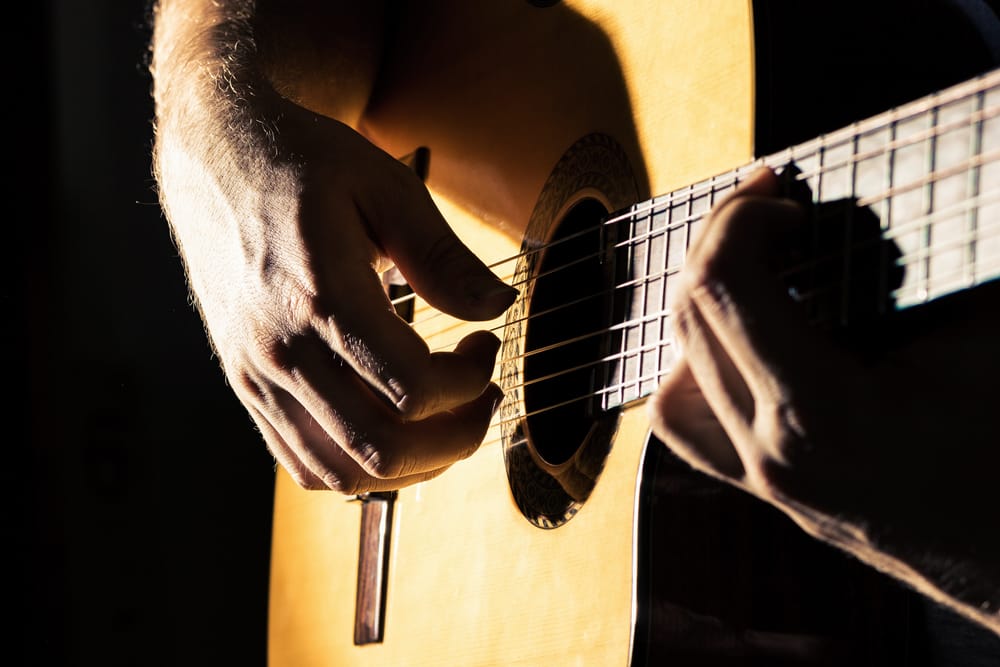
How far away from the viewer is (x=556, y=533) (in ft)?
2.48

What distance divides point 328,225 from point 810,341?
408 mm

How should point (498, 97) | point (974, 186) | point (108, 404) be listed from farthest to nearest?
1. point (108, 404)
2. point (498, 97)
3. point (974, 186)

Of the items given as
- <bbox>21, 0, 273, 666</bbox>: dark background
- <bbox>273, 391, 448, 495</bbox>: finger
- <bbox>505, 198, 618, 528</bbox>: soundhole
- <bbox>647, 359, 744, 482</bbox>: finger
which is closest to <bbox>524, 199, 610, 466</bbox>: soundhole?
<bbox>505, 198, 618, 528</bbox>: soundhole

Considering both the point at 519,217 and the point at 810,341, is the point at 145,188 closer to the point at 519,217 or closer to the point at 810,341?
the point at 519,217

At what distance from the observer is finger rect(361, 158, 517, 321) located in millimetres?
691

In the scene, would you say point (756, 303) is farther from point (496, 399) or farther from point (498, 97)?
point (498, 97)

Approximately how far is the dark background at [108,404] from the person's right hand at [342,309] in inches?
45.1

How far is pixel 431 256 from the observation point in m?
0.72

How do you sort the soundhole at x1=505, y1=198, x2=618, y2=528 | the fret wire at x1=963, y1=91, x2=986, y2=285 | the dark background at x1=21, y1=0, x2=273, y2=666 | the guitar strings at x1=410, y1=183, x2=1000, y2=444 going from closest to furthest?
the fret wire at x1=963, y1=91, x2=986, y2=285 < the guitar strings at x1=410, y1=183, x2=1000, y2=444 < the soundhole at x1=505, y1=198, x2=618, y2=528 < the dark background at x1=21, y1=0, x2=273, y2=666

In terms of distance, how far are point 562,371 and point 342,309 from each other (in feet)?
0.62

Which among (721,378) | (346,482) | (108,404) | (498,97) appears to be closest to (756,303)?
(721,378)

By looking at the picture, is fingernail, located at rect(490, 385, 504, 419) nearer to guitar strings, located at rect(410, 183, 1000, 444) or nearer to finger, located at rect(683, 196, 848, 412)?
guitar strings, located at rect(410, 183, 1000, 444)

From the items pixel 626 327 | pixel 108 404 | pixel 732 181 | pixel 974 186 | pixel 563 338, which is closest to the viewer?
pixel 974 186

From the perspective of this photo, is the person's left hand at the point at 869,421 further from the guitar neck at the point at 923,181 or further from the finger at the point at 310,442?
the finger at the point at 310,442
